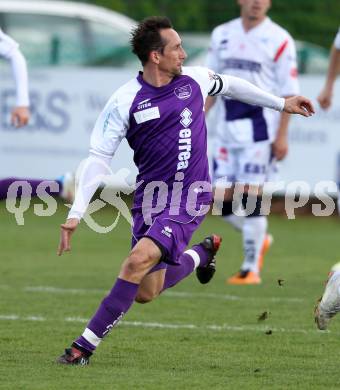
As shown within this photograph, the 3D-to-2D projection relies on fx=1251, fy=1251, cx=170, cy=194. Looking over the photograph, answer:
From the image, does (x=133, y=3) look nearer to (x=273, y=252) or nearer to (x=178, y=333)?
(x=273, y=252)

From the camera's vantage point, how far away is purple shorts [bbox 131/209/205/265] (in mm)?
6836

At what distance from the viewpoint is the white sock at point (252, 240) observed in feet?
36.3

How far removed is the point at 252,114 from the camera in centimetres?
1103

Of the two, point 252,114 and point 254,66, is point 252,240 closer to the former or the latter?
point 252,114

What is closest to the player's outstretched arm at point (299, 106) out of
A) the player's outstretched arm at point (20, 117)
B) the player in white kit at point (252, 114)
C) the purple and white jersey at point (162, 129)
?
the purple and white jersey at point (162, 129)

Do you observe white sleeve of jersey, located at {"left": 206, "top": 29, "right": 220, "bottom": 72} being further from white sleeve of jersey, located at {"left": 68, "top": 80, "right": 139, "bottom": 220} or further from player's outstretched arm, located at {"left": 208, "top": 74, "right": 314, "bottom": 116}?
white sleeve of jersey, located at {"left": 68, "top": 80, "right": 139, "bottom": 220}

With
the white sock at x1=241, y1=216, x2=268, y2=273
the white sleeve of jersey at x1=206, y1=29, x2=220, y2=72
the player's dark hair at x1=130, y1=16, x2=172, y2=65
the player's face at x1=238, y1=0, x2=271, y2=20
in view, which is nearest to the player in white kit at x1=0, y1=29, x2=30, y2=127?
the player's dark hair at x1=130, y1=16, x2=172, y2=65

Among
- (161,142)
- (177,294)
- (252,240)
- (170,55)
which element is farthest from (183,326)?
(252,240)

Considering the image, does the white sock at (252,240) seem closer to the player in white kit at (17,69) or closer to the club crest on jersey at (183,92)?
the player in white kit at (17,69)

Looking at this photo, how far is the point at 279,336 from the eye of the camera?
7.81 metres

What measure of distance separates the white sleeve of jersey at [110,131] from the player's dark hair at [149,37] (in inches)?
14.0

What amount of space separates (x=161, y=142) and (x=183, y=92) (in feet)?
1.16

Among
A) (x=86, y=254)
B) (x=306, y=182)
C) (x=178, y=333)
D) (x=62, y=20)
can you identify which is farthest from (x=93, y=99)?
(x=178, y=333)

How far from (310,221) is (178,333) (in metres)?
10.7
